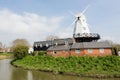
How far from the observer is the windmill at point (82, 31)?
49.1m

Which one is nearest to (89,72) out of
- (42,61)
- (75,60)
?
(75,60)

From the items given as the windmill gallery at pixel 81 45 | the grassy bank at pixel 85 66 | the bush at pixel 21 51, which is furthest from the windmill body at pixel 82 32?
the bush at pixel 21 51

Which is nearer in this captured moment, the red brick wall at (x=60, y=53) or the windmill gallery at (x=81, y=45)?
the windmill gallery at (x=81, y=45)

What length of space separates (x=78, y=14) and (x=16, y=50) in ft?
71.0

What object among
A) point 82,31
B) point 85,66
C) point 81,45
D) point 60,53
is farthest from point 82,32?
point 85,66

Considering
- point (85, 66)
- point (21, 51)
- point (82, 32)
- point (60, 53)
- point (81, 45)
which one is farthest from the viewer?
point (21, 51)

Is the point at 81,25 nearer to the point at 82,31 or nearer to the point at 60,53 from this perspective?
the point at 82,31

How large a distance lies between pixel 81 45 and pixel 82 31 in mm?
9913

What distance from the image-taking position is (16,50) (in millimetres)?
51844

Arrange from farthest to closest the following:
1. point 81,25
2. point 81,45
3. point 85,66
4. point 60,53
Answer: point 81,25, point 60,53, point 81,45, point 85,66

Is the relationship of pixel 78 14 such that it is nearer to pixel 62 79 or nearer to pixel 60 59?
pixel 60 59

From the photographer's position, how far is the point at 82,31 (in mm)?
51562

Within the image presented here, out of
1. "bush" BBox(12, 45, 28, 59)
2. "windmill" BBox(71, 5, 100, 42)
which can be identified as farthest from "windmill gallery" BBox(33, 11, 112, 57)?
"bush" BBox(12, 45, 28, 59)

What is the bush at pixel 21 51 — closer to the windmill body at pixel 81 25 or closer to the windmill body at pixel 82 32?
the windmill body at pixel 82 32
